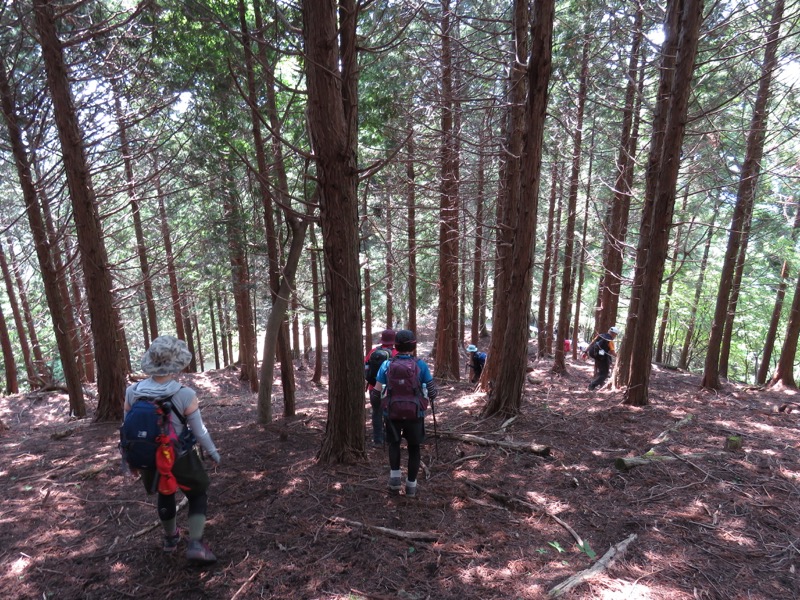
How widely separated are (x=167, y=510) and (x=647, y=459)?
4.96 metres

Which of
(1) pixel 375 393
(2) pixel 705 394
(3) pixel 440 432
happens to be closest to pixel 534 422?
(3) pixel 440 432

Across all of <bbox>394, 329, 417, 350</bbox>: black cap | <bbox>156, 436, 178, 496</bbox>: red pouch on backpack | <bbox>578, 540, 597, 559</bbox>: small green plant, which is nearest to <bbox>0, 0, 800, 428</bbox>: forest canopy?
<bbox>394, 329, 417, 350</bbox>: black cap

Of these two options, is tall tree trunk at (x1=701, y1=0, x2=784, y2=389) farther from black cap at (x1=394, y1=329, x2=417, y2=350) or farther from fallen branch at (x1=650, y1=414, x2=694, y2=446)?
black cap at (x1=394, y1=329, x2=417, y2=350)

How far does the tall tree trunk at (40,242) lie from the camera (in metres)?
7.35

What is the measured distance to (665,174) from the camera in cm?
710

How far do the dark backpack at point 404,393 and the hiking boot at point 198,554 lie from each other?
185 centimetres

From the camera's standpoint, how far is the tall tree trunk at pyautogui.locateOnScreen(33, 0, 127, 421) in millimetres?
6656

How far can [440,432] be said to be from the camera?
6102 mm

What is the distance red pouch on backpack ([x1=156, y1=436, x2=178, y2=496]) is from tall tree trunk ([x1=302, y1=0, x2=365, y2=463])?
204cm

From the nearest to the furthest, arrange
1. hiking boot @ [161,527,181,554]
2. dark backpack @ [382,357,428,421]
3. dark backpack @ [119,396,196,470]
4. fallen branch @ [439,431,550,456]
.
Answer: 1. dark backpack @ [119,396,196,470]
2. hiking boot @ [161,527,181,554]
3. dark backpack @ [382,357,428,421]
4. fallen branch @ [439,431,550,456]

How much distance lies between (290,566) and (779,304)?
62.5ft

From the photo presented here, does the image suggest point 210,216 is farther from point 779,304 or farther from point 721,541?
point 779,304

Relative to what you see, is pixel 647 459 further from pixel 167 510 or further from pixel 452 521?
pixel 167 510

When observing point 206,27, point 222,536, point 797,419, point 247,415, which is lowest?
point 247,415
